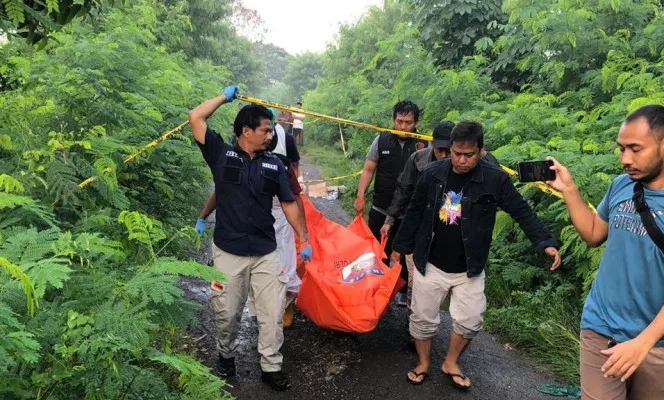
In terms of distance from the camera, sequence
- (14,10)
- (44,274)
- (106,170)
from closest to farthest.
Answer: (44,274) < (14,10) < (106,170)

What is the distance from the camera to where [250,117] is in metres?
3.64

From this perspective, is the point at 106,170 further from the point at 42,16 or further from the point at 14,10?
the point at 14,10

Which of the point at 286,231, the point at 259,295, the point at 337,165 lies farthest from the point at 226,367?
the point at 337,165

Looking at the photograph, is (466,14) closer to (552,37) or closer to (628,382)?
(552,37)

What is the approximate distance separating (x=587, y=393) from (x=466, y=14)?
8310 millimetres

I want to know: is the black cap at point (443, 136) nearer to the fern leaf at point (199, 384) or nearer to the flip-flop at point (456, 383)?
the flip-flop at point (456, 383)

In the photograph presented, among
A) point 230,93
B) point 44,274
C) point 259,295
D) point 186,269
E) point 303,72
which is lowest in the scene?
point 259,295

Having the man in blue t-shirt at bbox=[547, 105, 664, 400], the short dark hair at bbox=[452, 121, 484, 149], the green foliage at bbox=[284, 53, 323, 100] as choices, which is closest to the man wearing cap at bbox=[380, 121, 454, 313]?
the short dark hair at bbox=[452, 121, 484, 149]

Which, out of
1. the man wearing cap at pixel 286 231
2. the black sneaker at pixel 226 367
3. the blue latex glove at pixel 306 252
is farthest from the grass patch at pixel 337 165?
the black sneaker at pixel 226 367

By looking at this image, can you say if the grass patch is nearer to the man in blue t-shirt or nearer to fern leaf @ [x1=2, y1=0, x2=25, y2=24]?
the man in blue t-shirt

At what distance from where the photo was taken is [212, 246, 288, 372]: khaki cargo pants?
375 cm

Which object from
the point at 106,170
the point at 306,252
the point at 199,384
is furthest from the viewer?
the point at 306,252

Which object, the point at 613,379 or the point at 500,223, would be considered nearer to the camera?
the point at 613,379

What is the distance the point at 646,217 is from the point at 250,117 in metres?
2.52
